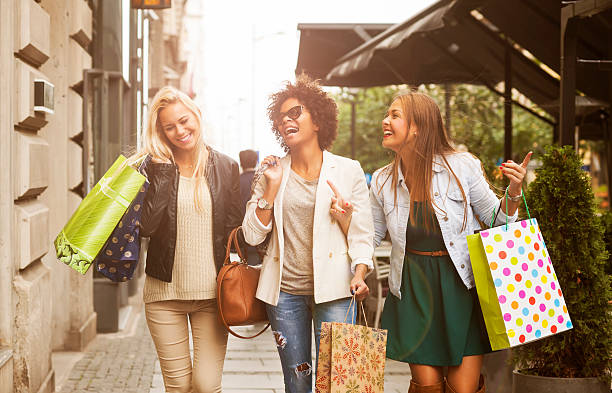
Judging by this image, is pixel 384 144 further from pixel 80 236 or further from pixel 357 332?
pixel 80 236

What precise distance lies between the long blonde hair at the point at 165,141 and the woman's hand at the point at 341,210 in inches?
25.6

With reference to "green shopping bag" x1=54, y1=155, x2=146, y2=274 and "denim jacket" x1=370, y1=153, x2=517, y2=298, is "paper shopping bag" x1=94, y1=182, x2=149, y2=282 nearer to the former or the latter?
"green shopping bag" x1=54, y1=155, x2=146, y2=274

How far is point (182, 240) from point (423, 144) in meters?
1.25

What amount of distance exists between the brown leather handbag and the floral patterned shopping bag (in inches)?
18.5

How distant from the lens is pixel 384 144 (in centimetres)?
408

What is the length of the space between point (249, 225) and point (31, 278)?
2165 mm

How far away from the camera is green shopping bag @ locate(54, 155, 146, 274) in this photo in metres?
3.75

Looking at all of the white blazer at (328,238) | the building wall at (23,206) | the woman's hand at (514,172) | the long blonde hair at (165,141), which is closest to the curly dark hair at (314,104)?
the white blazer at (328,238)

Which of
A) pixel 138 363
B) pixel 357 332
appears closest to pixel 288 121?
pixel 357 332

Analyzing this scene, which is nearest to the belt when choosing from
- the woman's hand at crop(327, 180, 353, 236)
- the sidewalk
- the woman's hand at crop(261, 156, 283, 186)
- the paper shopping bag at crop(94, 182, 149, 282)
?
the woman's hand at crop(327, 180, 353, 236)

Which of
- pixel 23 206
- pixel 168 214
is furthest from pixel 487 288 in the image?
pixel 23 206

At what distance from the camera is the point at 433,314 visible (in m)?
4.00

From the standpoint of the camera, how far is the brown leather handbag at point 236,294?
13.1ft

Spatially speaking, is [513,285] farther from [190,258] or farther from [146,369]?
[146,369]
